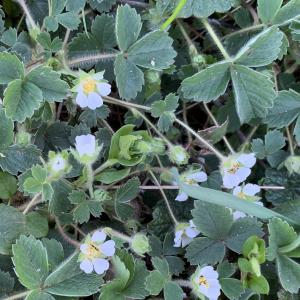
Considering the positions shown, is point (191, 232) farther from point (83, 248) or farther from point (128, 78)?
point (128, 78)

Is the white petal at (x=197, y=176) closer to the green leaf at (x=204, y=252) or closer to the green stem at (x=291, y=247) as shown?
the green leaf at (x=204, y=252)

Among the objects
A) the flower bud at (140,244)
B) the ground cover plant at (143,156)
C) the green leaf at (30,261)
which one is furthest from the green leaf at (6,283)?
the flower bud at (140,244)

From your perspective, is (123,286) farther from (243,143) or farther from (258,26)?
(258,26)

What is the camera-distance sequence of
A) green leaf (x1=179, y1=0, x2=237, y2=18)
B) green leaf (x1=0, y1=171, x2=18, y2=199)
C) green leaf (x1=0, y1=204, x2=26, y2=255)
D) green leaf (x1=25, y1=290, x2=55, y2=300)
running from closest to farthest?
green leaf (x1=25, y1=290, x2=55, y2=300)
green leaf (x1=0, y1=204, x2=26, y2=255)
green leaf (x1=0, y1=171, x2=18, y2=199)
green leaf (x1=179, y1=0, x2=237, y2=18)

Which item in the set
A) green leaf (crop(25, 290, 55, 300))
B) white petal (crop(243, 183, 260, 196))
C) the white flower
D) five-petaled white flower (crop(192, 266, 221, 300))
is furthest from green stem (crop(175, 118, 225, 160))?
green leaf (crop(25, 290, 55, 300))

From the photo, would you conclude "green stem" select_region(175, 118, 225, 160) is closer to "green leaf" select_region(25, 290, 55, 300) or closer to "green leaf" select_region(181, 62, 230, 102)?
"green leaf" select_region(181, 62, 230, 102)

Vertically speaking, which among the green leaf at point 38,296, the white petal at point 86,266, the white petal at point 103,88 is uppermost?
the white petal at point 103,88
